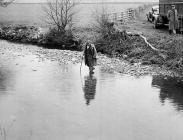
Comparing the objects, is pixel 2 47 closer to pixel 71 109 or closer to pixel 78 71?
pixel 78 71

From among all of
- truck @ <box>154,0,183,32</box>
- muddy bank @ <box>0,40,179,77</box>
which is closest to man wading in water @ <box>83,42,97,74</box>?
muddy bank @ <box>0,40,179,77</box>

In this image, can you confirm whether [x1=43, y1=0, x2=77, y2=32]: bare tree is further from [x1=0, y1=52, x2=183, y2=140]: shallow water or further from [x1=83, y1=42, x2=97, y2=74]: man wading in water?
[x1=83, y1=42, x2=97, y2=74]: man wading in water

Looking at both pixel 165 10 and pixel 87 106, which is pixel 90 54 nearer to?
pixel 87 106

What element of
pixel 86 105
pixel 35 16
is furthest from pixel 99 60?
pixel 35 16

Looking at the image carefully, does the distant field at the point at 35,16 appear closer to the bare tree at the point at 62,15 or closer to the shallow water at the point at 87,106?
the bare tree at the point at 62,15

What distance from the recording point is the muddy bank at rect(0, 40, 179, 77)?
70.9 ft

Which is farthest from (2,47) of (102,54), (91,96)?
(91,96)

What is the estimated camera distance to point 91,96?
16.5 metres

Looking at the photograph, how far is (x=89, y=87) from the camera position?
18000 millimetres

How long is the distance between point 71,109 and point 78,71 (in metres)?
7.29

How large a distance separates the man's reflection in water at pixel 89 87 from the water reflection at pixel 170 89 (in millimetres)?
2835

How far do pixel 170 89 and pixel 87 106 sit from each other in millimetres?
4761

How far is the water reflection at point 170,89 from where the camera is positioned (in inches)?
624

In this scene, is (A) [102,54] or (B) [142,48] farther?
(A) [102,54]
